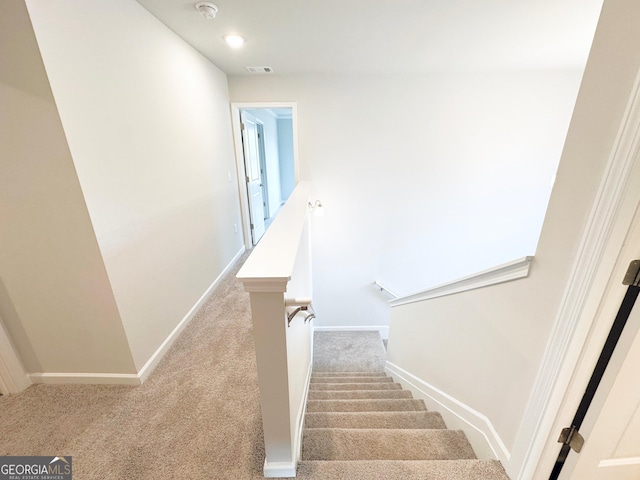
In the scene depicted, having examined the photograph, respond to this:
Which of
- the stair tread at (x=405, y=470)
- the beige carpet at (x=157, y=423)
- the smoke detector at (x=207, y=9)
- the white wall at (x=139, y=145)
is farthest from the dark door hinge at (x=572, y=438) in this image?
the smoke detector at (x=207, y=9)

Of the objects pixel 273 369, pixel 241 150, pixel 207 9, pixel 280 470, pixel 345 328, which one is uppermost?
pixel 207 9

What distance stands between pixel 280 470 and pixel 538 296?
124cm

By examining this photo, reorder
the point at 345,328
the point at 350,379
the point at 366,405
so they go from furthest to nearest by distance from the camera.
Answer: the point at 345,328 → the point at 350,379 → the point at 366,405

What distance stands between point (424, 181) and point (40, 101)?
366cm

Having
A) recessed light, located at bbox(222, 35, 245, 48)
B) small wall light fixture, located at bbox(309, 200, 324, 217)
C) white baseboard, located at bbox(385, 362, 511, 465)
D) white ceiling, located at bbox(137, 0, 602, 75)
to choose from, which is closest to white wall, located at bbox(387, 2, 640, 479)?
white baseboard, located at bbox(385, 362, 511, 465)

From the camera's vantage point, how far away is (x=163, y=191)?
6.36 feet

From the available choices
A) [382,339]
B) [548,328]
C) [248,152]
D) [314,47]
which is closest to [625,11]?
[548,328]

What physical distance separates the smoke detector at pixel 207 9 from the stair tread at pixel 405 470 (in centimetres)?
267

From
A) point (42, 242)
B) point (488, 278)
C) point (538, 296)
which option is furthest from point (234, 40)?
Result: point (538, 296)

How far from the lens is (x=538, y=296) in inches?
36.9

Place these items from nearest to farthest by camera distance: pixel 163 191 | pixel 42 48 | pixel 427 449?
1. pixel 42 48
2. pixel 427 449
3. pixel 163 191

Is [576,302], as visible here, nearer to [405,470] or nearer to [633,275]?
[633,275]

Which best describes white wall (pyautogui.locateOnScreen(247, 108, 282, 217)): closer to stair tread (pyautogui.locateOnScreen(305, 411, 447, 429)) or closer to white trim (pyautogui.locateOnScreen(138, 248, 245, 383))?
white trim (pyautogui.locateOnScreen(138, 248, 245, 383))

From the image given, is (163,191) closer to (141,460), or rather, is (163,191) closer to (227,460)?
(141,460)
